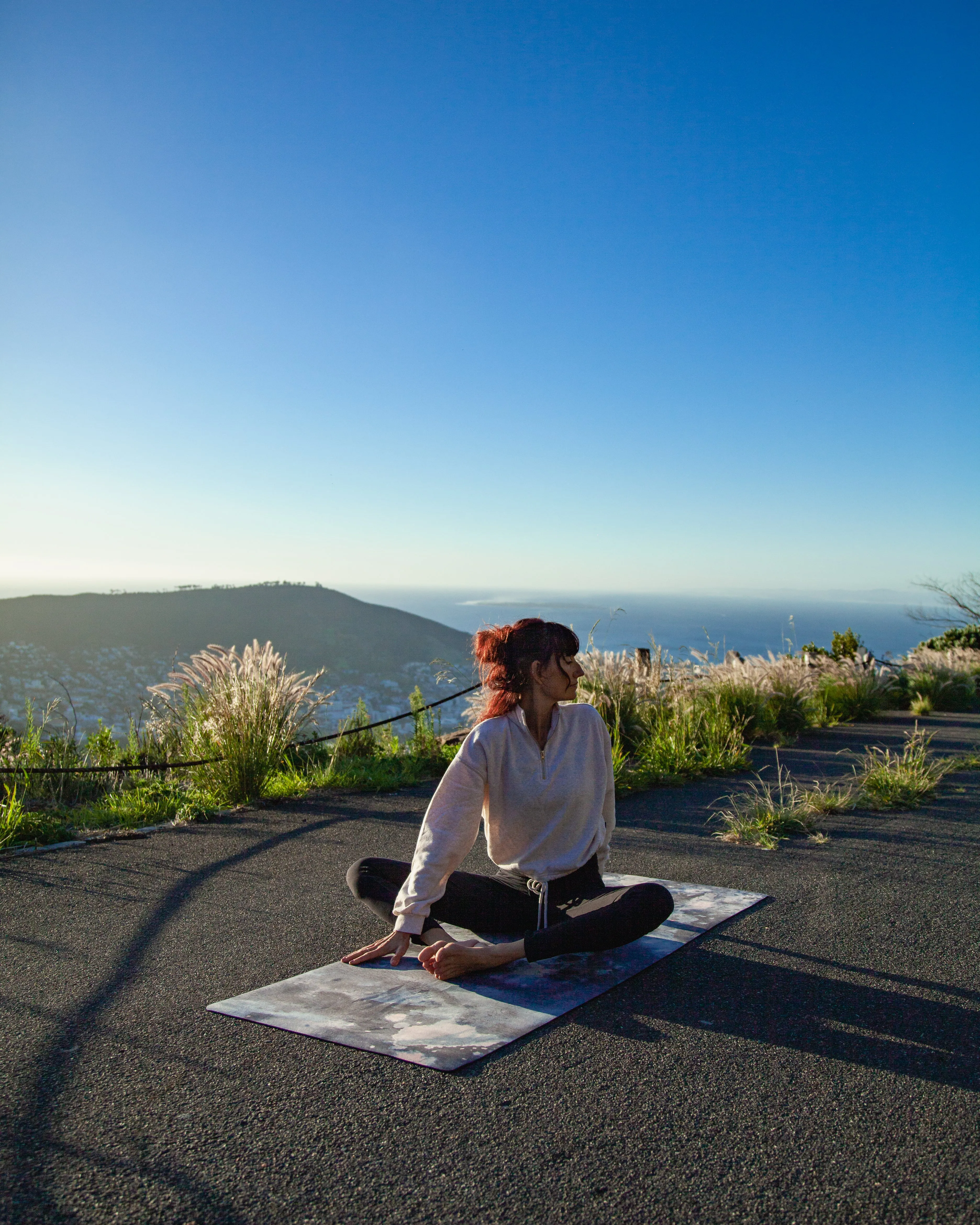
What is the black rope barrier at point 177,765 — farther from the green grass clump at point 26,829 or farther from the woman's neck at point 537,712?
the woman's neck at point 537,712

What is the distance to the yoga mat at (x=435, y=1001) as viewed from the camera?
2.47m

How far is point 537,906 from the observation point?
332 centimetres

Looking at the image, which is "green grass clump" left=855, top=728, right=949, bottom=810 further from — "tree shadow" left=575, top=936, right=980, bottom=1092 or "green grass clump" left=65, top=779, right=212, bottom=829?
"green grass clump" left=65, top=779, right=212, bottom=829

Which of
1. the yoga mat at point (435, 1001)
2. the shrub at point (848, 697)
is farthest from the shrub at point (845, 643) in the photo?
the yoga mat at point (435, 1001)

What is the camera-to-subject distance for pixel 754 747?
903 cm

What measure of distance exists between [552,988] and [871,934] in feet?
4.76

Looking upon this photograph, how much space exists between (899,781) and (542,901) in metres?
3.94

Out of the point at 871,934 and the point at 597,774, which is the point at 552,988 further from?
the point at 871,934

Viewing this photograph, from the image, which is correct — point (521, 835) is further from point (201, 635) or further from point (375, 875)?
point (201, 635)

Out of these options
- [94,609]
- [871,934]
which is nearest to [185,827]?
[871,934]

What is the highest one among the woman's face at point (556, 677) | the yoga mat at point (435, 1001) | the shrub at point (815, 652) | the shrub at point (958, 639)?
the shrub at point (958, 639)

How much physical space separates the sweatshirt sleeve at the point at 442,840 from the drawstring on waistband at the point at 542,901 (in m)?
0.35

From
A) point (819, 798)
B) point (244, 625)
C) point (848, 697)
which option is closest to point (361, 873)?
point (819, 798)

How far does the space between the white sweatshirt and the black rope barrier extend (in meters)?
2.21
